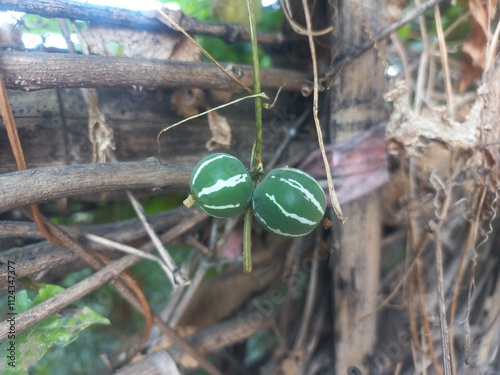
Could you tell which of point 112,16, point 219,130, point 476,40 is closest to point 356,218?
point 219,130

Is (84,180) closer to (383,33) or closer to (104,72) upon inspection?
(104,72)

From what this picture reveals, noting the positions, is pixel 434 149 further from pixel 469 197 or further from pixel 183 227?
pixel 183 227

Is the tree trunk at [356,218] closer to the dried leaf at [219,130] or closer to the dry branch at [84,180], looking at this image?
the dried leaf at [219,130]

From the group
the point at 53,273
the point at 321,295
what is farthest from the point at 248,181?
the point at 321,295

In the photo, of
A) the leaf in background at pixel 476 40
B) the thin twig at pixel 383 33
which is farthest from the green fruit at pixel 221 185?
the leaf in background at pixel 476 40

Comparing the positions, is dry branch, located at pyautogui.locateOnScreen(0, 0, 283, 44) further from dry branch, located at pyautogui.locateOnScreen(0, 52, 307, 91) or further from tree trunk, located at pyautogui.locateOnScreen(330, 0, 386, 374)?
tree trunk, located at pyautogui.locateOnScreen(330, 0, 386, 374)

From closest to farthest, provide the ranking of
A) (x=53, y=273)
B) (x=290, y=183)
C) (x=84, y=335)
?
1. (x=290, y=183)
2. (x=53, y=273)
3. (x=84, y=335)
